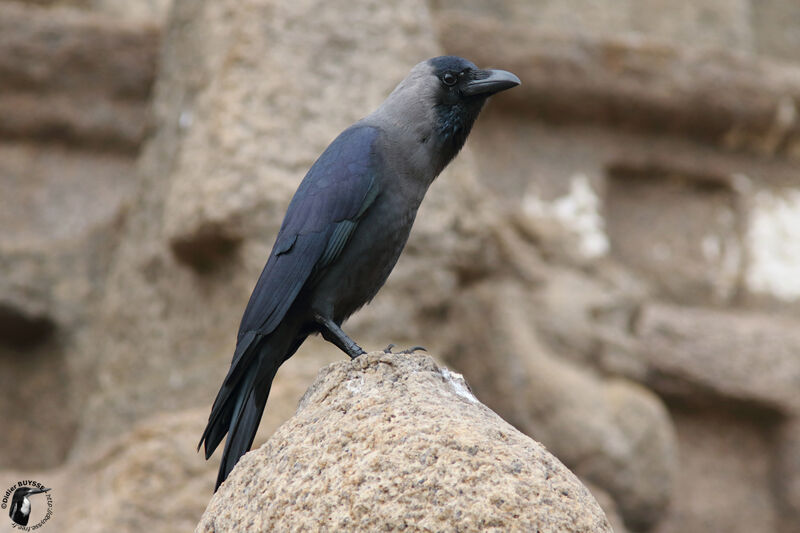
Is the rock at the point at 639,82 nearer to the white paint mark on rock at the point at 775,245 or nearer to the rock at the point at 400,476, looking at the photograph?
the white paint mark on rock at the point at 775,245

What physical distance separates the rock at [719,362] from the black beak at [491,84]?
274 centimetres

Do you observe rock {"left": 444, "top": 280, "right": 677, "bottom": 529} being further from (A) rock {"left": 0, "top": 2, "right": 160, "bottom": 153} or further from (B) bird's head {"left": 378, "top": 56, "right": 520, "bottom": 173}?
(A) rock {"left": 0, "top": 2, "right": 160, "bottom": 153}

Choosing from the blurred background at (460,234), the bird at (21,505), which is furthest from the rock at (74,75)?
the bird at (21,505)

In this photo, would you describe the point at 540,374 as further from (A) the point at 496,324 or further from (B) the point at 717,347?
(B) the point at 717,347

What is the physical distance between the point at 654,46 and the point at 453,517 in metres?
4.72

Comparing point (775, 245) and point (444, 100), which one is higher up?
point (444, 100)

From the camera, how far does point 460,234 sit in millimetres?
4641

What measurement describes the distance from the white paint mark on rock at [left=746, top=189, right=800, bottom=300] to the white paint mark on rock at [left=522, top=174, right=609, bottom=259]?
917mm

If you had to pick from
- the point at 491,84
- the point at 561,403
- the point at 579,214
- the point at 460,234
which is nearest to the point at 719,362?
the point at 579,214

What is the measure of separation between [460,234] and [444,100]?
1361 millimetres

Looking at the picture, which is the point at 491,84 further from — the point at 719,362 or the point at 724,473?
the point at 724,473

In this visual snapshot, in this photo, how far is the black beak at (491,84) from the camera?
3.31 metres

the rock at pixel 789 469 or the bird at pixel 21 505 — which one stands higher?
the bird at pixel 21 505

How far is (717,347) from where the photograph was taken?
5816mm
